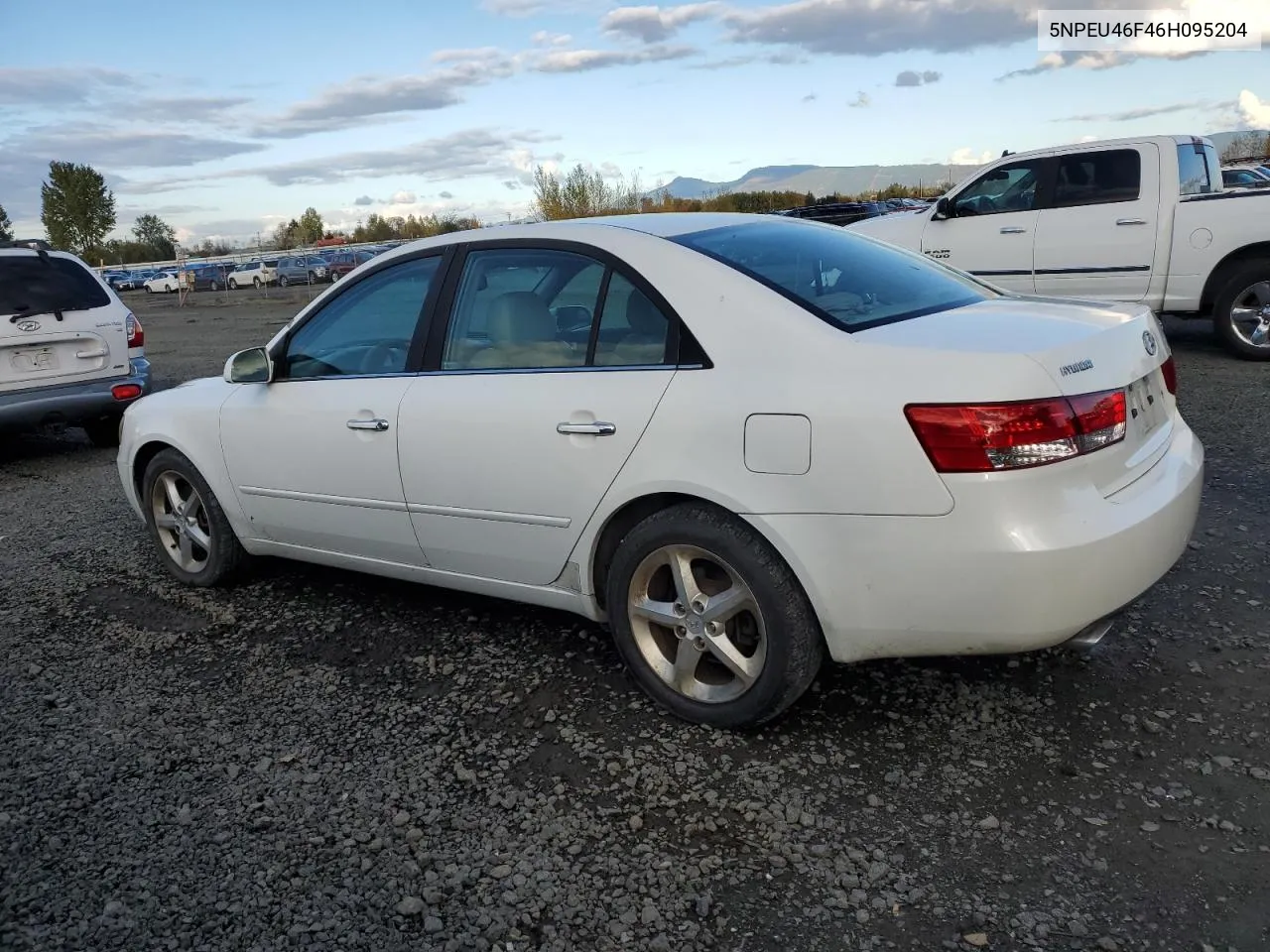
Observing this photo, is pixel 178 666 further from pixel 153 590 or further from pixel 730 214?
pixel 730 214

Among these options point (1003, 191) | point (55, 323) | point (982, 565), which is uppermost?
point (1003, 191)

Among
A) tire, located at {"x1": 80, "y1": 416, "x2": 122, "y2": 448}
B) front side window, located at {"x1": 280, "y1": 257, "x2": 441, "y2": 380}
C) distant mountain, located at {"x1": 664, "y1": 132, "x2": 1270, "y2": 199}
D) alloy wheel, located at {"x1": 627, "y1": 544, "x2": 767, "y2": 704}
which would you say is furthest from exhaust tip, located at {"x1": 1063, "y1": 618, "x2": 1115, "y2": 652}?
distant mountain, located at {"x1": 664, "y1": 132, "x2": 1270, "y2": 199}

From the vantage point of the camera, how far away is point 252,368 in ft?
14.2

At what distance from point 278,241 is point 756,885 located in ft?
286

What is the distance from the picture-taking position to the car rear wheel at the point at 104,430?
873 cm

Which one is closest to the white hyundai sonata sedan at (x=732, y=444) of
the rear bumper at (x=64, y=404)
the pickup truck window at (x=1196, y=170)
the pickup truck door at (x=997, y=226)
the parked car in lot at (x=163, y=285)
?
the rear bumper at (x=64, y=404)

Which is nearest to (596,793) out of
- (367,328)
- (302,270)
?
(367,328)

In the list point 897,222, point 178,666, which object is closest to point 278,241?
point 897,222

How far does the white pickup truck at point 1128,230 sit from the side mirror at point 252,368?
6.64 metres

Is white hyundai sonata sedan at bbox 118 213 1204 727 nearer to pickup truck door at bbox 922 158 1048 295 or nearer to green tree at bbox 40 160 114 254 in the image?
pickup truck door at bbox 922 158 1048 295

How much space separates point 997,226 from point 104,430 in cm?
839

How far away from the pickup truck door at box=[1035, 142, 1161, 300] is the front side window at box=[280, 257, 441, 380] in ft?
23.9

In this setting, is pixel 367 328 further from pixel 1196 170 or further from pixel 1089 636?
pixel 1196 170

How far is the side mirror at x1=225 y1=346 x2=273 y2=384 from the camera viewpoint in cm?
430
